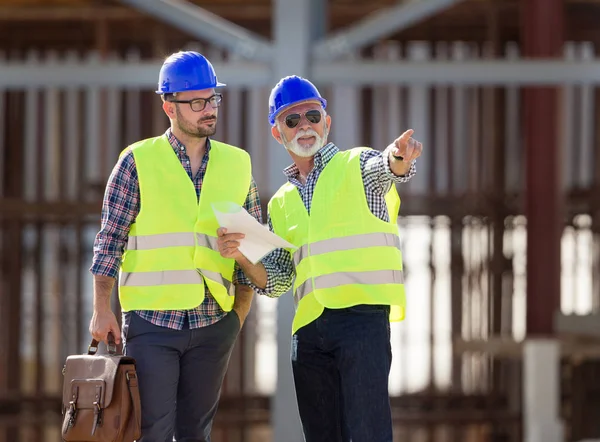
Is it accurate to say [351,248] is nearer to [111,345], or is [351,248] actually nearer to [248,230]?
[248,230]

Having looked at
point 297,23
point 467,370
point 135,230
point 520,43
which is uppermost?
point 520,43

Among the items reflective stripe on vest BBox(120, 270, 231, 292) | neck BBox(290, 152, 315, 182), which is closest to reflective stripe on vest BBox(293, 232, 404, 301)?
neck BBox(290, 152, 315, 182)

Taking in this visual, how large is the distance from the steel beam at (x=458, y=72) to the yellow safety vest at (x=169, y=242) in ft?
9.77

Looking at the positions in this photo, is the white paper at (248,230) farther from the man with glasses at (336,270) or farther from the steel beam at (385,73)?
the steel beam at (385,73)

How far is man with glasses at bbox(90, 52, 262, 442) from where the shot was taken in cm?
378

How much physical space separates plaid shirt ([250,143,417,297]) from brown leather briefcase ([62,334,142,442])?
616 mm

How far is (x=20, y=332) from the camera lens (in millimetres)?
13031

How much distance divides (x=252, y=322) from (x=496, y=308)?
9.58ft

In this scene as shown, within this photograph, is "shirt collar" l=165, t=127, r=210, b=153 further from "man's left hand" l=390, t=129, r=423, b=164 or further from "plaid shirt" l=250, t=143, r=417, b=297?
"man's left hand" l=390, t=129, r=423, b=164

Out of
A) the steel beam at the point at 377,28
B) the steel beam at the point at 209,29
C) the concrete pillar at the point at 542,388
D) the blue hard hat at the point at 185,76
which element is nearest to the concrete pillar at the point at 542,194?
the concrete pillar at the point at 542,388

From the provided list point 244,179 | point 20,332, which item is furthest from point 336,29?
point 244,179

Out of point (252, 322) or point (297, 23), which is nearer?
point (297, 23)

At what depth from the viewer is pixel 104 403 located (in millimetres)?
3646

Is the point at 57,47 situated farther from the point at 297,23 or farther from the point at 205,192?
the point at 205,192
